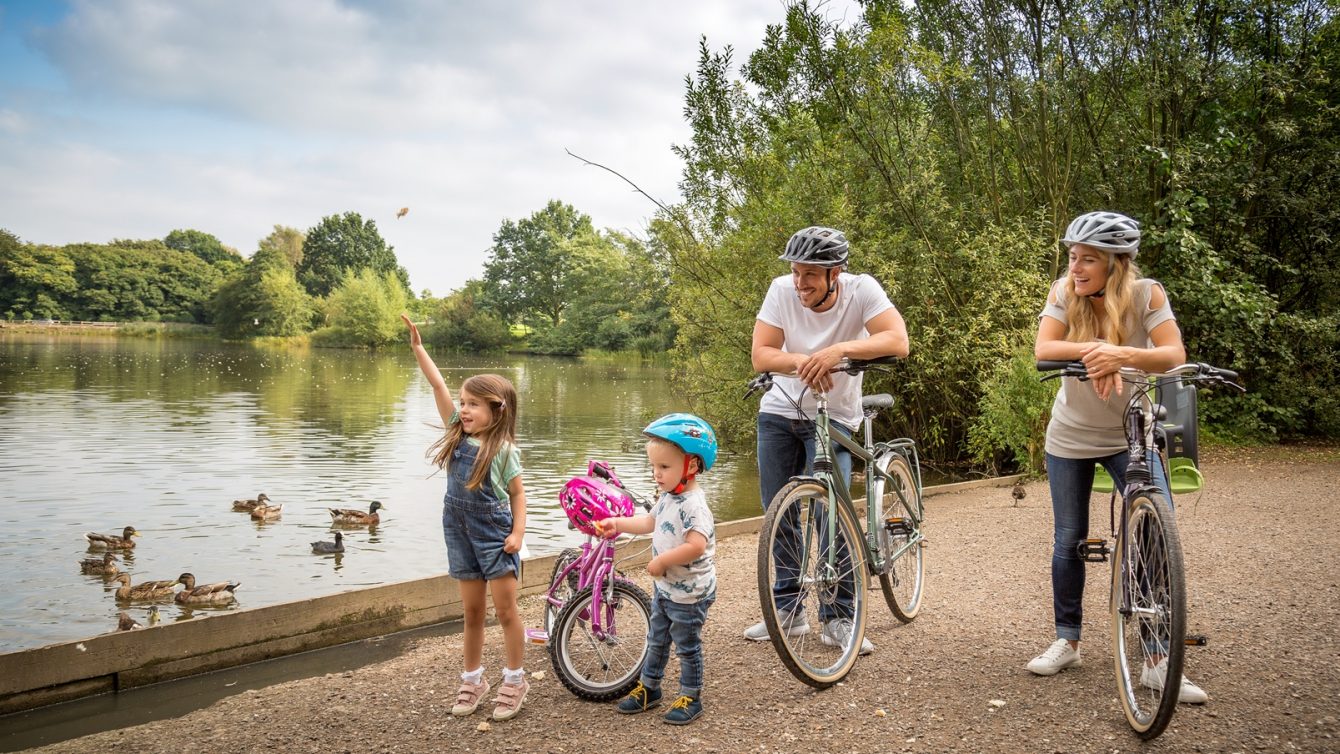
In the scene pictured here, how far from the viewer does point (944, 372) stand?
45.3 ft

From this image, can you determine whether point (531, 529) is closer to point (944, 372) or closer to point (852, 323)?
Answer: point (944, 372)

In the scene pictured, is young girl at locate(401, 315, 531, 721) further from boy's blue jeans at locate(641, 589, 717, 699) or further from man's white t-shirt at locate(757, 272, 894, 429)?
man's white t-shirt at locate(757, 272, 894, 429)

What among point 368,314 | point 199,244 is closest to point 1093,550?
point 368,314

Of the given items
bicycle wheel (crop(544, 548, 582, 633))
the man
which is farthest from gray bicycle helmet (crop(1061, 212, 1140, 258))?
bicycle wheel (crop(544, 548, 582, 633))

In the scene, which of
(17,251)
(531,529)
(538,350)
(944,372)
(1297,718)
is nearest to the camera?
(1297,718)

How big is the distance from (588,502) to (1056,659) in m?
2.27

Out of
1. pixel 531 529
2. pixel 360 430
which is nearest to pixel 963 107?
pixel 531 529

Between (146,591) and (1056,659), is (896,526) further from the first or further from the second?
(146,591)

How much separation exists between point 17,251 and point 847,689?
114 meters

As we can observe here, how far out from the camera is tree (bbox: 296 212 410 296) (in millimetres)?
107656

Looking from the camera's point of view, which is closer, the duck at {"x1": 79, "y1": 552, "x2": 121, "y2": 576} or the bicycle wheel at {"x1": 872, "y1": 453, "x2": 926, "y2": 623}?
the bicycle wheel at {"x1": 872, "y1": 453, "x2": 926, "y2": 623}

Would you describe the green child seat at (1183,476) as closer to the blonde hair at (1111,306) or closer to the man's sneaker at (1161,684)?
the blonde hair at (1111,306)

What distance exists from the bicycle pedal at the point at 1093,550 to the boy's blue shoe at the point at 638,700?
196cm

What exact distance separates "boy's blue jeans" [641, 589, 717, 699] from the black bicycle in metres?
1.66
